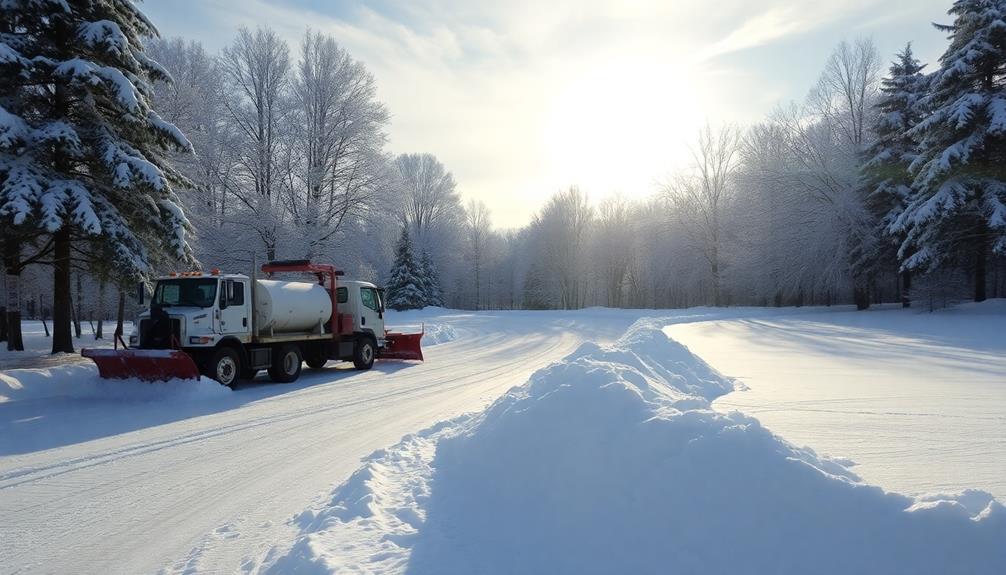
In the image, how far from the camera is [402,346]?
56.1ft

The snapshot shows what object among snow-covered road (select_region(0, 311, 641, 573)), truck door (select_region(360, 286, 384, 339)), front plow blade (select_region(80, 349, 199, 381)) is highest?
truck door (select_region(360, 286, 384, 339))

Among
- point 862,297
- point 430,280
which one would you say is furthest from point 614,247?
point 862,297

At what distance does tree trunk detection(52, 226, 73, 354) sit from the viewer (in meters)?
13.9

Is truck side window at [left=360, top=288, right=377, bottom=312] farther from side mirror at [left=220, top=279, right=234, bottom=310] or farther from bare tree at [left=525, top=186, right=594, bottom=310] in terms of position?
bare tree at [left=525, top=186, right=594, bottom=310]

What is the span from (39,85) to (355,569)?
639 inches

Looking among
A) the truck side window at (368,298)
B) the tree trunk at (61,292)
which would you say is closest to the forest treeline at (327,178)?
the tree trunk at (61,292)

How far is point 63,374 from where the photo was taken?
37.4ft

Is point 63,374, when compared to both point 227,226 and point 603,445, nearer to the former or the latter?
point 603,445

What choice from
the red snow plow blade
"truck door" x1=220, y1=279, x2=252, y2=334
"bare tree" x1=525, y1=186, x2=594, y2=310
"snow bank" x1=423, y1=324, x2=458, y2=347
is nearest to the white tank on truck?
"truck door" x1=220, y1=279, x2=252, y2=334

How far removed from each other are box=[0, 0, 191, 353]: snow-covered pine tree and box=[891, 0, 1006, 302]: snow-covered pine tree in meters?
28.0

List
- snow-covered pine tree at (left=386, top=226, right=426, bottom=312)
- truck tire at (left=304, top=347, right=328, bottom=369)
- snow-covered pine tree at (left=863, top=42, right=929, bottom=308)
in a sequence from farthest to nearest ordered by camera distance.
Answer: snow-covered pine tree at (left=386, top=226, right=426, bottom=312), snow-covered pine tree at (left=863, top=42, right=929, bottom=308), truck tire at (left=304, top=347, right=328, bottom=369)

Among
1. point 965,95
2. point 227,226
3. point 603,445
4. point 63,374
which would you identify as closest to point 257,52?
point 227,226

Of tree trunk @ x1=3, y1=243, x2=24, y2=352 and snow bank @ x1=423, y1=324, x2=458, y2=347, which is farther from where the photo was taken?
snow bank @ x1=423, y1=324, x2=458, y2=347

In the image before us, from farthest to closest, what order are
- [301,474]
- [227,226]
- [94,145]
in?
[227,226] < [94,145] < [301,474]
